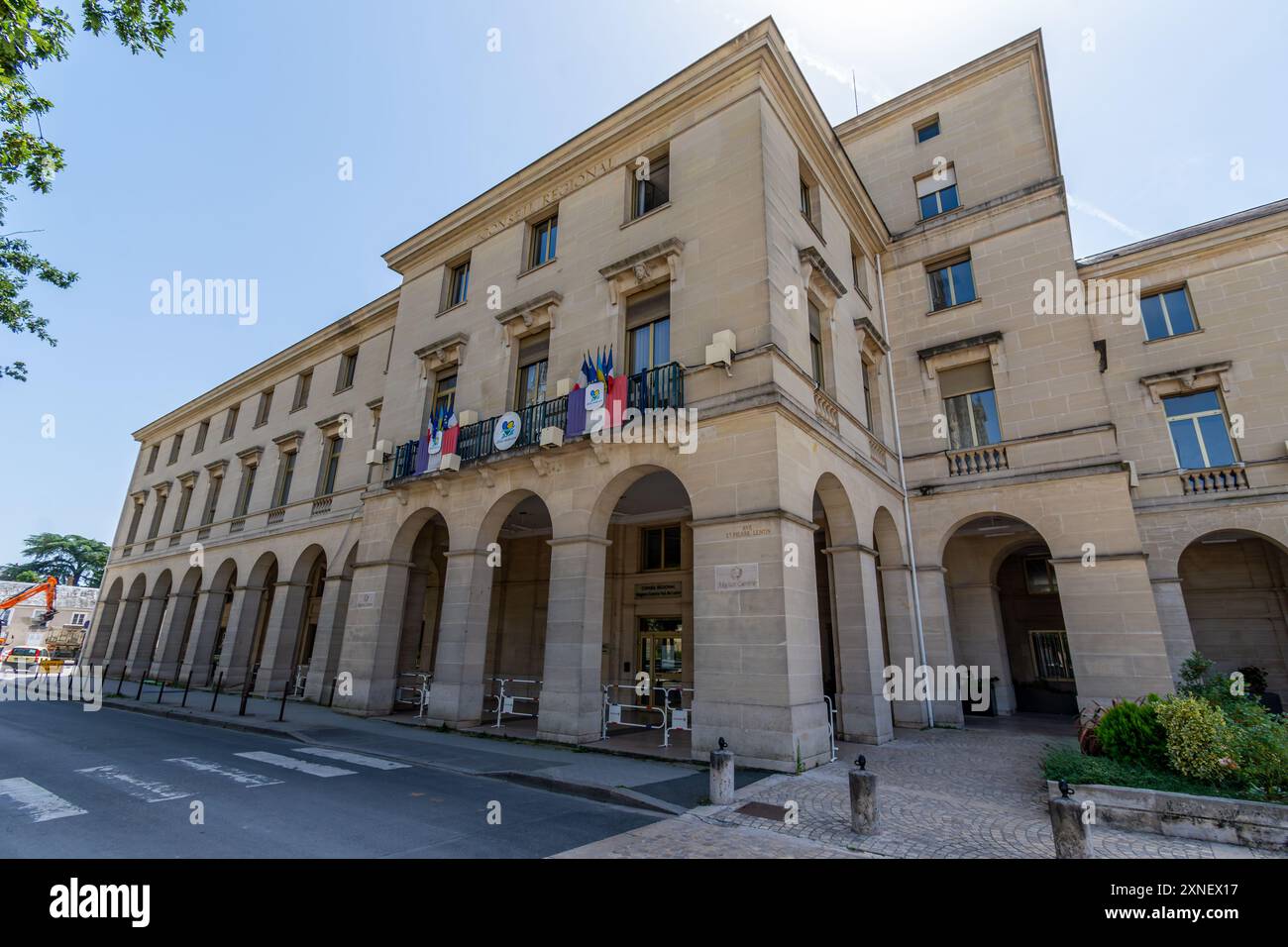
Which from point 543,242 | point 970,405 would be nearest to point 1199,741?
point 970,405

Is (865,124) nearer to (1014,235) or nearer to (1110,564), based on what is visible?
(1014,235)

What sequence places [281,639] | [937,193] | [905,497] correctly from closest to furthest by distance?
[905,497]
[937,193]
[281,639]

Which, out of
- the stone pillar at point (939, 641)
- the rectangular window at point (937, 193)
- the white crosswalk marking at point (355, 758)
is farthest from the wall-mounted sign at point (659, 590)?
the rectangular window at point (937, 193)

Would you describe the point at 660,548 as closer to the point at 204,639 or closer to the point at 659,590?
the point at 659,590

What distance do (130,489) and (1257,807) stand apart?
48.6 metres

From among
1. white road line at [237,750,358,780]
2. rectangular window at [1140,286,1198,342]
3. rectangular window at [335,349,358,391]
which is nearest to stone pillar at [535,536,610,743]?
white road line at [237,750,358,780]

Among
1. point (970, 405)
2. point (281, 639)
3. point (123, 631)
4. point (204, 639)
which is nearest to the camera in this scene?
point (970, 405)

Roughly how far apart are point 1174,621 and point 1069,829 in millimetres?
14681

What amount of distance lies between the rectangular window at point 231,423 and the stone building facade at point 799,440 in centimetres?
1099

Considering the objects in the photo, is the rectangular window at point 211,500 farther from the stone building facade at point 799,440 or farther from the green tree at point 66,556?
the green tree at point 66,556

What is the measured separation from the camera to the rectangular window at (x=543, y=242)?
1631cm

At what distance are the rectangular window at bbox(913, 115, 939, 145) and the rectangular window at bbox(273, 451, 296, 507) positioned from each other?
27430 mm

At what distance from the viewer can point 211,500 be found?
93.6 feet

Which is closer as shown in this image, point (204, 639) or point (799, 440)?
point (799, 440)
